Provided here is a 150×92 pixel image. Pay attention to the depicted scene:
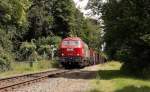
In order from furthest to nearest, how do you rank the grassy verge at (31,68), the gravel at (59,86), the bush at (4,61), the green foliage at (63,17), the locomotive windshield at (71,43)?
the green foliage at (63,17) → the locomotive windshield at (71,43) → the grassy verge at (31,68) → the bush at (4,61) → the gravel at (59,86)

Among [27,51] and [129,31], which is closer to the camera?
[129,31]

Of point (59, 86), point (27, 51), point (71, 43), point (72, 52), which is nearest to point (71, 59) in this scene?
point (72, 52)

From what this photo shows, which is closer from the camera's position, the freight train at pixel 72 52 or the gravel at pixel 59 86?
the gravel at pixel 59 86

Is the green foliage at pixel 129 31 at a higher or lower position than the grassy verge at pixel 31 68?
higher

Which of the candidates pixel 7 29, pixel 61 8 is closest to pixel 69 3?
pixel 61 8

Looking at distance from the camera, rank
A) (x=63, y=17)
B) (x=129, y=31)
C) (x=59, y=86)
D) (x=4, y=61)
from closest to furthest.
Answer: (x=59, y=86), (x=129, y=31), (x=4, y=61), (x=63, y=17)

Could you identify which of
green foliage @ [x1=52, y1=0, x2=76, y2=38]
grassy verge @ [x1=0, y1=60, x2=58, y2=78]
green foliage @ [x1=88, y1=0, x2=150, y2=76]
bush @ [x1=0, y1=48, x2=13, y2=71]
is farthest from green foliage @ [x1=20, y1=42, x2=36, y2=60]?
green foliage @ [x1=88, y1=0, x2=150, y2=76]

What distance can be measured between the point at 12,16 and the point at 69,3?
95.8 feet

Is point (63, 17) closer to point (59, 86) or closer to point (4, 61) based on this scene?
point (4, 61)

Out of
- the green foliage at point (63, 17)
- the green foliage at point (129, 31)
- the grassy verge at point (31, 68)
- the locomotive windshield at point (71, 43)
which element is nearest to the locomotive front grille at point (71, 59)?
the locomotive windshield at point (71, 43)

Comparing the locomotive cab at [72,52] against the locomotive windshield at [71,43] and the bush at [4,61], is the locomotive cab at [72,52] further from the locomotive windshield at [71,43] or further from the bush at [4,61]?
the bush at [4,61]

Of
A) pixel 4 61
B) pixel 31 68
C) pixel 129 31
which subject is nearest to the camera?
pixel 129 31

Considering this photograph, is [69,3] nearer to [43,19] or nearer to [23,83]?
[43,19]

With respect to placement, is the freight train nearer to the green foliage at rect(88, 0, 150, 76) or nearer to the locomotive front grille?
the locomotive front grille
